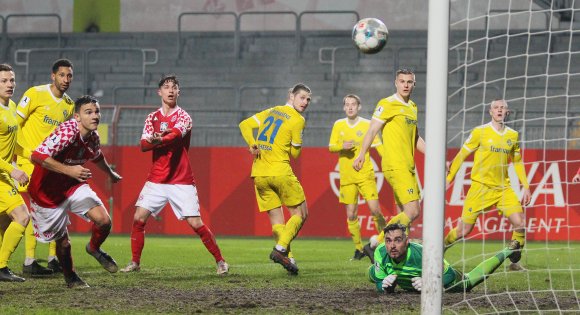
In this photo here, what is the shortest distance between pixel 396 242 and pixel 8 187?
150 inches

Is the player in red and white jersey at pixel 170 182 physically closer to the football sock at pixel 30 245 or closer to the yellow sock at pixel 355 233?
the football sock at pixel 30 245

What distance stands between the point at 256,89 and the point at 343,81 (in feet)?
6.16

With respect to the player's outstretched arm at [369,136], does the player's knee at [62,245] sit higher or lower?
lower

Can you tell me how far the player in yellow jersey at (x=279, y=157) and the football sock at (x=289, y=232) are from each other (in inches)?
1.9

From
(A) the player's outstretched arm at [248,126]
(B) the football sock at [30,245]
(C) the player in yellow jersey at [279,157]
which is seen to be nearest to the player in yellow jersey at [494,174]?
(C) the player in yellow jersey at [279,157]

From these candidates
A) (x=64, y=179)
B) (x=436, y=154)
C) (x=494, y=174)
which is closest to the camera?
(x=436, y=154)

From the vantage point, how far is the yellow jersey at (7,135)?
9577mm

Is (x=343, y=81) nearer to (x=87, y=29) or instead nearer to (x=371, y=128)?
(x=87, y=29)

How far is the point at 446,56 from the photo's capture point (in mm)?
6047

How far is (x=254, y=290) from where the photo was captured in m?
8.31

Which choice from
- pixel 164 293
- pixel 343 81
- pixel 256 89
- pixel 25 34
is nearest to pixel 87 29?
pixel 25 34

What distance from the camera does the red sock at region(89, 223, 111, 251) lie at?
907 cm

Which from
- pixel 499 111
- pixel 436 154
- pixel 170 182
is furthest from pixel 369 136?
pixel 436 154

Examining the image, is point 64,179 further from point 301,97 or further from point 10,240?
point 301,97
